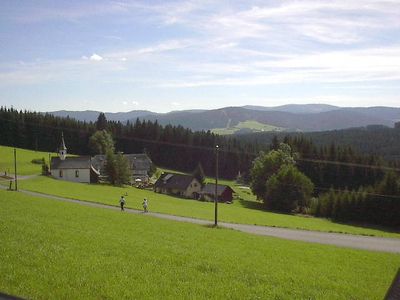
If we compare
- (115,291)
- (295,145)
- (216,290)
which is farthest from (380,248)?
(295,145)

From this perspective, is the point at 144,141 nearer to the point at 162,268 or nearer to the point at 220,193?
the point at 220,193

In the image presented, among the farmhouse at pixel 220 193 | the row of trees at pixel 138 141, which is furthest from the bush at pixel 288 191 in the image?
the row of trees at pixel 138 141

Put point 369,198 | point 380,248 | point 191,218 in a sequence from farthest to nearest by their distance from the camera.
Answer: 1. point 369,198
2. point 191,218
3. point 380,248

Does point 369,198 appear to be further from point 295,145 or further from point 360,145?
point 360,145

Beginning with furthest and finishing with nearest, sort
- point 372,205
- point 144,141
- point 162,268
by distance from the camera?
point 144,141, point 372,205, point 162,268

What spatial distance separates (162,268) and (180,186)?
7507cm

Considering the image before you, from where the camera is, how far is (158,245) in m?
20.6

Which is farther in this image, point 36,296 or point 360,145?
point 360,145

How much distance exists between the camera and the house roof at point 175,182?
90.4 m

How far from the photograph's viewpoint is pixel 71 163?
285 feet

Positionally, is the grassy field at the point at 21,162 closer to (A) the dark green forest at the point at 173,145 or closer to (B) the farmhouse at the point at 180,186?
(A) the dark green forest at the point at 173,145

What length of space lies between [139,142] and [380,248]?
4383 inches

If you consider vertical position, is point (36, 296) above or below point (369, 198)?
above

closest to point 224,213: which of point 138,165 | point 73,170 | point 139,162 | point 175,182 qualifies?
point 175,182
